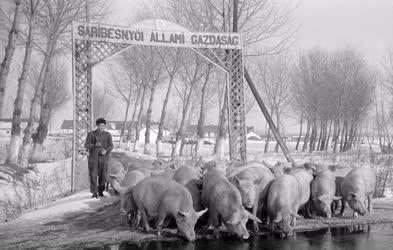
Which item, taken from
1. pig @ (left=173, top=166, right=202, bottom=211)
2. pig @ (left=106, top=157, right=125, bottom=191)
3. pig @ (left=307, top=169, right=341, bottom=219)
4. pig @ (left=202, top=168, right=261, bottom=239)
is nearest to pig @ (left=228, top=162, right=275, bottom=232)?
pig @ (left=202, top=168, right=261, bottom=239)

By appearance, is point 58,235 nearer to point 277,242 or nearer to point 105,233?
point 105,233

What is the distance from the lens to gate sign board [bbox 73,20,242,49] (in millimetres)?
17391

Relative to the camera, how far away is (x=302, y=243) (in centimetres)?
927

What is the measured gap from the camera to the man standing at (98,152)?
13062mm

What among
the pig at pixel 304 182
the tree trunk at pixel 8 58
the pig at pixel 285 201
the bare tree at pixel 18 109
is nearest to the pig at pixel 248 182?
the pig at pixel 285 201

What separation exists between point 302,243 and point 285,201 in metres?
1.28

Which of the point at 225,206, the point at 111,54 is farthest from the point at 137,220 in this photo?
the point at 111,54

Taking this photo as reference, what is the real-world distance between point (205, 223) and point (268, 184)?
180cm

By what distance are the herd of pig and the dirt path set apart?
14.4 inches

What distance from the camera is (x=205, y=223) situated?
10.8 meters

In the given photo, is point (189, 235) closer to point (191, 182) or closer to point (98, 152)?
point (191, 182)

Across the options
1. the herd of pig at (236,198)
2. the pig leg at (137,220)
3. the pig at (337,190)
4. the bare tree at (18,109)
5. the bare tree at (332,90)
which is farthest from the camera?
the bare tree at (332,90)

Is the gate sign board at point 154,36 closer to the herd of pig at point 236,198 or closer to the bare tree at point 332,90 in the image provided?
the herd of pig at point 236,198

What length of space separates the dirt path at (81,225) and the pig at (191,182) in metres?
1.07
